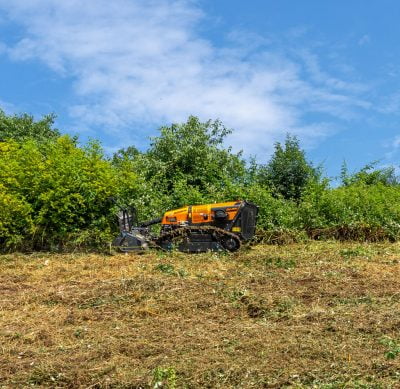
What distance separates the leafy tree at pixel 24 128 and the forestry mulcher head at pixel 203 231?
55.7ft

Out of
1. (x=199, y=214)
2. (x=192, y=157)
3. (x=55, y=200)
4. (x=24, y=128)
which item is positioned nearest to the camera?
(x=199, y=214)

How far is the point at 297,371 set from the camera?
4.74 metres

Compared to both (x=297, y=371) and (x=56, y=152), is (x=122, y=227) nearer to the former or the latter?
(x=56, y=152)

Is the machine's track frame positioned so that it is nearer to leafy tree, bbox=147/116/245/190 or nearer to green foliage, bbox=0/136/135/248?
green foliage, bbox=0/136/135/248

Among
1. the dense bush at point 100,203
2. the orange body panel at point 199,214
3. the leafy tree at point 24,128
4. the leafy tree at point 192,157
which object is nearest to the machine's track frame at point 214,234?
the orange body panel at point 199,214

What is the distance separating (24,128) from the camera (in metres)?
28.9

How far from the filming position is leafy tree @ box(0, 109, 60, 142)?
28312 millimetres

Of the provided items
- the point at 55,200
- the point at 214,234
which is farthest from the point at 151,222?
the point at 55,200

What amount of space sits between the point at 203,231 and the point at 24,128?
19531 mm

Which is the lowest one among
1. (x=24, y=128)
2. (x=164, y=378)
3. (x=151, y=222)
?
(x=164, y=378)

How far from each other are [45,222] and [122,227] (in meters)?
2.01

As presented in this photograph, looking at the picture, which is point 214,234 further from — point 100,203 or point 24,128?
point 24,128

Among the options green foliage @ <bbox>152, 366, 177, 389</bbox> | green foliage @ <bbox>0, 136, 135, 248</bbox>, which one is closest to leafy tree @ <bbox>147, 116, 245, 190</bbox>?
green foliage @ <bbox>0, 136, 135, 248</bbox>

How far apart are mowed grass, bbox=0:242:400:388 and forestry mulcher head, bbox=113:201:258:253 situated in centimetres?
151
